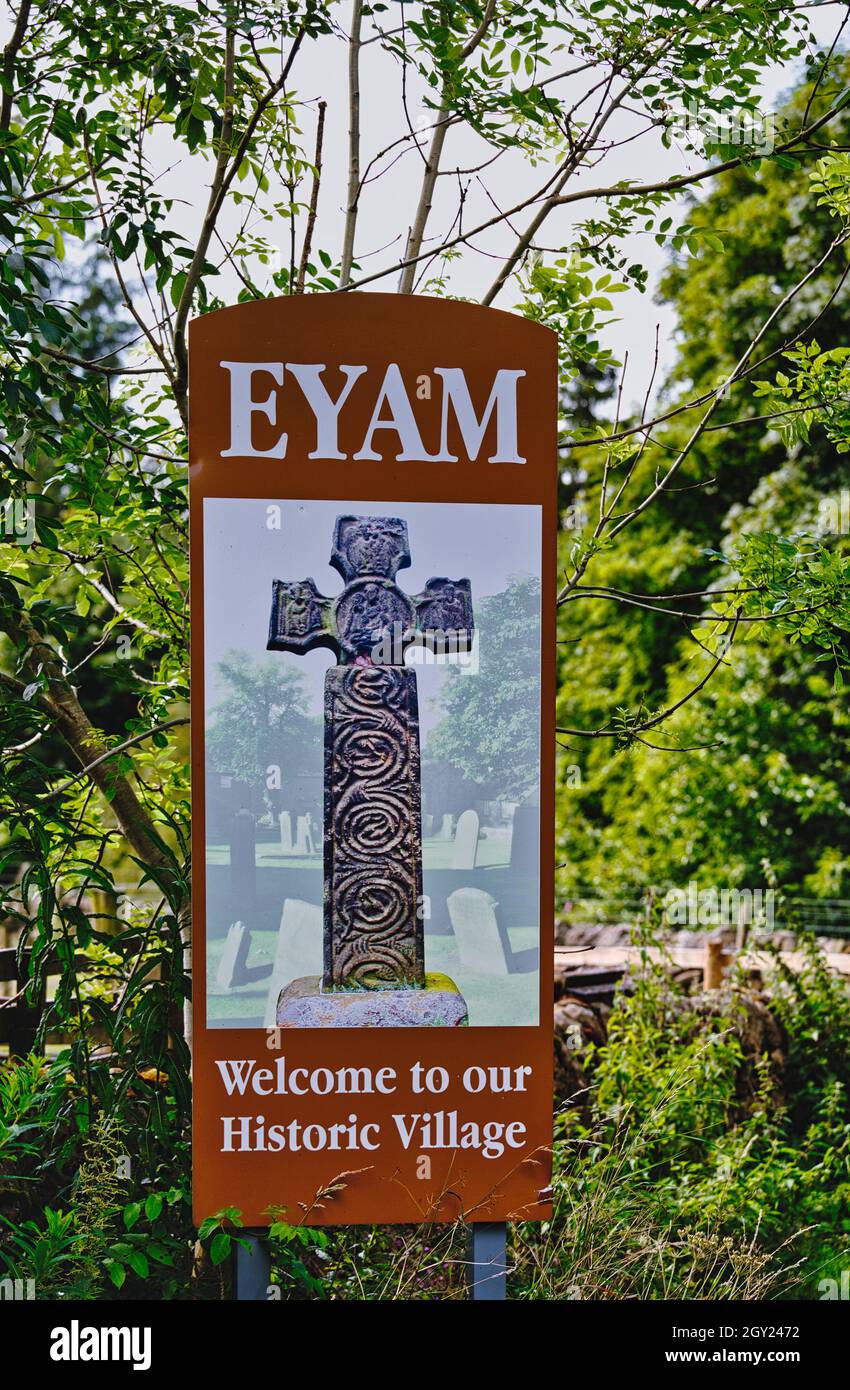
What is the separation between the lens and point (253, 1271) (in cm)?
314

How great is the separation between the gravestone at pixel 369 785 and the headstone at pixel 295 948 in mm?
28

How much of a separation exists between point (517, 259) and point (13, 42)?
1690mm

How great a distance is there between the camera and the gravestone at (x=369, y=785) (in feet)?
10.3

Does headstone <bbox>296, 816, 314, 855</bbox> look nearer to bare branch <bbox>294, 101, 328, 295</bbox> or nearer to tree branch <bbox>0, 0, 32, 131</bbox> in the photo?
bare branch <bbox>294, 101, 328, 295</bbox>

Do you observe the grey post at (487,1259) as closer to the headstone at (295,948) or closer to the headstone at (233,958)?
the headstone at (295,948)

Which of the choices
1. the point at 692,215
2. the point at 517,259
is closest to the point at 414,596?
the point at 517,259

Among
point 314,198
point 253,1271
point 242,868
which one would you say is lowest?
point 253,1271

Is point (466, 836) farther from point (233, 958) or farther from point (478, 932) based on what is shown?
point (233, 958)

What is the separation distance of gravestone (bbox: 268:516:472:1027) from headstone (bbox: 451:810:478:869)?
0.33 ft

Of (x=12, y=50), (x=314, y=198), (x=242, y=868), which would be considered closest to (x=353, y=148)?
(x=314, y=198)

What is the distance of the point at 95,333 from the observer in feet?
66.9

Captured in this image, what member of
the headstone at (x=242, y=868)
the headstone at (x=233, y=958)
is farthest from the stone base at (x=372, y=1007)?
the headstone at (x=242, y=868)

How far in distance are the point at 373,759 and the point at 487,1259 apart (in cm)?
130

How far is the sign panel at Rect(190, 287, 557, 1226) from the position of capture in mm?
3090
